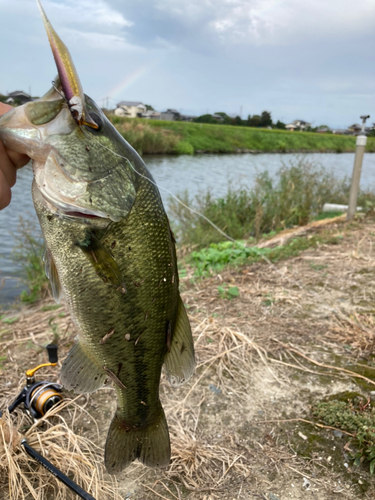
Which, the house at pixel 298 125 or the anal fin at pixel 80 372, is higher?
the house at pixel 298 125

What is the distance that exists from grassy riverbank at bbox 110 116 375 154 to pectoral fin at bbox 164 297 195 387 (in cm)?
1921

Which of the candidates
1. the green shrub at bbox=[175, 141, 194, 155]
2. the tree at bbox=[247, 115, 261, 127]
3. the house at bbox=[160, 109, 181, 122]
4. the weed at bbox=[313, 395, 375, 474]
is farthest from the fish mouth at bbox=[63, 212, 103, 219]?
the tree at bbox=[247, 115, 261, 127]

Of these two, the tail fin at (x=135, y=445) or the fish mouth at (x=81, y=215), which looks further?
the tail fin at (x=135, y=445)

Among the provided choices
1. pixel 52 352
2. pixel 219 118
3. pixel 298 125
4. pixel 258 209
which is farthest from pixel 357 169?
pixel 298 125

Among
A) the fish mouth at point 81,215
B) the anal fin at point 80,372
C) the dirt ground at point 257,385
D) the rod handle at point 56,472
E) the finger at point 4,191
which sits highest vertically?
the finger at point 4,191

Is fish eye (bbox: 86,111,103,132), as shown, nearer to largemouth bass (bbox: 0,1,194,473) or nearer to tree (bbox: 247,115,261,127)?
largemouth bass (bbox: 0,1,194,473)

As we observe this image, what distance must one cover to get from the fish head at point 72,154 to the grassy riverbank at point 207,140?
1920 cm

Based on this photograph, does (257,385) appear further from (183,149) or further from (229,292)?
(183,149)

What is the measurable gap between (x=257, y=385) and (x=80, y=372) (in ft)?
6.14

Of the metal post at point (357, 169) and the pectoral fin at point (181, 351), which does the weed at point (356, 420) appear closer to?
the pectoral fin at point (181, 351)

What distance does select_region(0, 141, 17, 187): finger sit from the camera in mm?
1462

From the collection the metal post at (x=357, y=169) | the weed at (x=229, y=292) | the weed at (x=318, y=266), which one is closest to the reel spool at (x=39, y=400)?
the weed at (x=229, y=292)

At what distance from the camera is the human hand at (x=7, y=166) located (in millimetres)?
1478

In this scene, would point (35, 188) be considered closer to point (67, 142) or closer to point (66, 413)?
point (67, 142)
